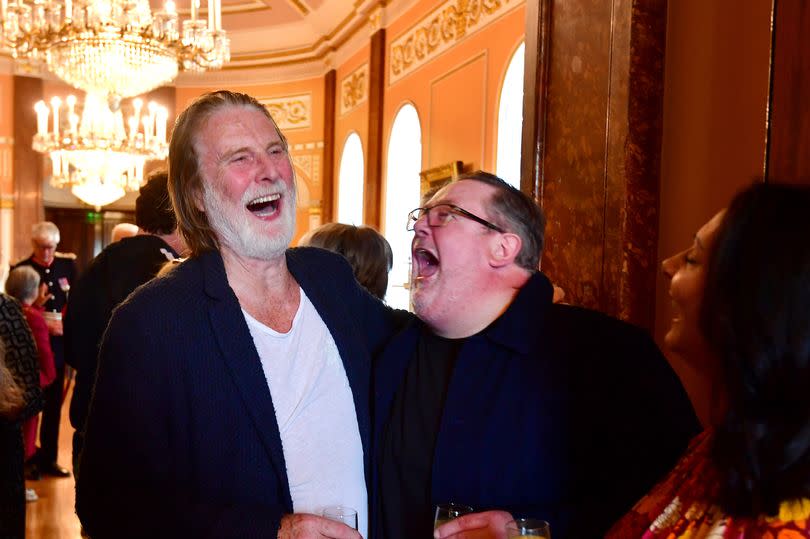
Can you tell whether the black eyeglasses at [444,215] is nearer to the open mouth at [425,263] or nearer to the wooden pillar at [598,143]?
the open mouth at [425,263]

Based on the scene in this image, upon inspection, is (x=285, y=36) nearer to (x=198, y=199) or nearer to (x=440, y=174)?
(x=440, y=174)

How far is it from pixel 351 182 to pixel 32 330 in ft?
19.8

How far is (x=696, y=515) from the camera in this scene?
122cm

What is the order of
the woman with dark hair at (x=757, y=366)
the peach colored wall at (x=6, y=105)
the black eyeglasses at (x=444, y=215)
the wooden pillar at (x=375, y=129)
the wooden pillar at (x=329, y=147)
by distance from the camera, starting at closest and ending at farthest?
the woman with dark hair at (x=757, y=366) < the black eyeglasses at (x=444, y=215) < the wooden pillar at (x=375, y=129) < the wooden pillar at (x=329, y=147) < the peach colored wall at (x=6, y=105)

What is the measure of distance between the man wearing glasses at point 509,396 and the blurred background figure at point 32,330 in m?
4.11

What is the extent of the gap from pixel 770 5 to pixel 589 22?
786 mm

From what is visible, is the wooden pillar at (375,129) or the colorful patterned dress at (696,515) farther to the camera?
the wooden pillar at (375,129)

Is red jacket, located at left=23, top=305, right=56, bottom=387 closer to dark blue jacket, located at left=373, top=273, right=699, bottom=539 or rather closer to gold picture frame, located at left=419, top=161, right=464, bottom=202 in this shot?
gold picture frame, located at left=419, top=161, right=464, bottom=202

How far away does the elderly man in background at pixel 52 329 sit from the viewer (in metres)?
6.20

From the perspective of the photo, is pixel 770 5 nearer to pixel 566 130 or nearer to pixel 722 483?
pixel 566 130

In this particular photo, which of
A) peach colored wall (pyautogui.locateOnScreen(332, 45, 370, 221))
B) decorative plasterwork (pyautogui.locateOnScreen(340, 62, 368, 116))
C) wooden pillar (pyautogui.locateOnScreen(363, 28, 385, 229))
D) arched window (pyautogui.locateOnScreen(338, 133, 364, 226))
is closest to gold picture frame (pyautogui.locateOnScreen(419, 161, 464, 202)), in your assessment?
wooden pillar (pyautogui.locateOnScreen(363, 28, 385, 229))

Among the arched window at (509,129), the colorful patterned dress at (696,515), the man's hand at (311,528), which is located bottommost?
the man's hand at (311,528)

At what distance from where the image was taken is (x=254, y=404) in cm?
171

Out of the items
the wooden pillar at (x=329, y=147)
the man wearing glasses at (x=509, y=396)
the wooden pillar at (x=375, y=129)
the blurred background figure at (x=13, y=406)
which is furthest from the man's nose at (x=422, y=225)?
the wooden pillar at (x=329, y=147)
